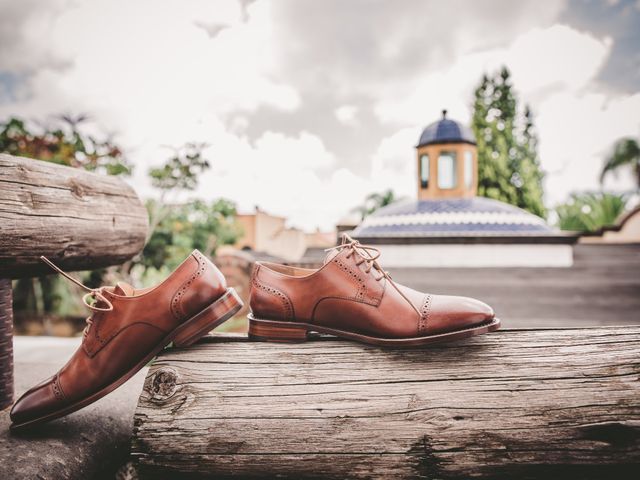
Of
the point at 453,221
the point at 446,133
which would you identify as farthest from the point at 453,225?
the point at 446,133

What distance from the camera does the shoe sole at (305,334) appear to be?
1.28 m

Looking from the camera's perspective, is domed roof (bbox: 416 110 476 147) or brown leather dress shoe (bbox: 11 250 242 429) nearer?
brown leather dress shoe (bbox: 11 250 242 429)

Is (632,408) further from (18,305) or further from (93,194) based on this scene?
(18,305)

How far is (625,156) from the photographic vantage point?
16.2 m

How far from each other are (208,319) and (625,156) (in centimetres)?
1962

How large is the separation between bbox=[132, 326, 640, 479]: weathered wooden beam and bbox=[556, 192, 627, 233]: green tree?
1294cm

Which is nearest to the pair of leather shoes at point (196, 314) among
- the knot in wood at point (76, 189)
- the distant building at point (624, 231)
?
the knot in wood at point (76, 189)

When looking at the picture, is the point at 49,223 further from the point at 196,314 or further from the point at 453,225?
the point at 453,225

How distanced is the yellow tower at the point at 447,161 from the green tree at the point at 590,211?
6952 millimetres

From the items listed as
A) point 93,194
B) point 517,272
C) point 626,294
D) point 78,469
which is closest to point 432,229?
point 517,272

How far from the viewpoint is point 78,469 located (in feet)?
4.49

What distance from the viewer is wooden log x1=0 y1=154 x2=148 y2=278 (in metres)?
1.61

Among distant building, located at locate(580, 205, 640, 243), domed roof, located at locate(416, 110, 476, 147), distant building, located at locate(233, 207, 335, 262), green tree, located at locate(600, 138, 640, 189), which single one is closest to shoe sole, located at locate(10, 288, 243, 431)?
domed roof, located at locate(416, 110, 476, 147)

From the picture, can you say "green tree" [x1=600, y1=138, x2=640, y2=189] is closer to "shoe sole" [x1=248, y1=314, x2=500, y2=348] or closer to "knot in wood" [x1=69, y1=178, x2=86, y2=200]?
"shoe sole" [x1=248, y1=314, x2=500, y2=348]
